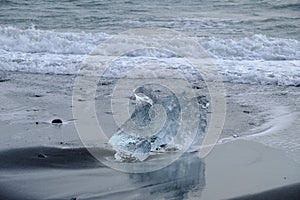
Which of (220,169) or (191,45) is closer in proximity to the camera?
(220,169)

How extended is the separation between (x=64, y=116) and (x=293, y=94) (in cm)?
320

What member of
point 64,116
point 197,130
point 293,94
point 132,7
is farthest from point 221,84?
point 132,7

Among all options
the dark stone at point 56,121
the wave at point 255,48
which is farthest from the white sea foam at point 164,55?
the dark stone at point 56,121

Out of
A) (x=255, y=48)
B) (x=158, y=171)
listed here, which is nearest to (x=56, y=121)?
(x=158, y=171)

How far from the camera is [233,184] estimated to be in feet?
13.2

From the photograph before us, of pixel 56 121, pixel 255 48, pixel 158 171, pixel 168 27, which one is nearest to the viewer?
pixel 158 171

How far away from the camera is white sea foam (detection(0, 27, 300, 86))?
912 cm

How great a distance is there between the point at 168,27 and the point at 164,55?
558 centimetres

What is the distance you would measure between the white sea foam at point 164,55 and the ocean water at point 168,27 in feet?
0.05

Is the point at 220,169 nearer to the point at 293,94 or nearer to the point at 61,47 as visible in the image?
the point at 293,94

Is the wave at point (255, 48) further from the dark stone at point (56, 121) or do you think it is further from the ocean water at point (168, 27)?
the dark stone at point (56, 121)

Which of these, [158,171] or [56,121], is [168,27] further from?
[158,171]

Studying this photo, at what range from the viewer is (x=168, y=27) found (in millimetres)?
16734

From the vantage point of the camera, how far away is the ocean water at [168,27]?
9.98m
